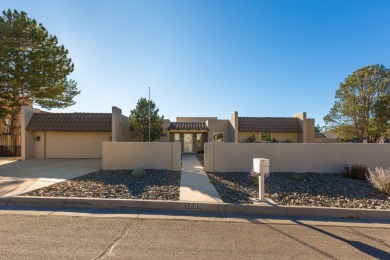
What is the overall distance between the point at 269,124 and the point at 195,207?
18241 millimetres

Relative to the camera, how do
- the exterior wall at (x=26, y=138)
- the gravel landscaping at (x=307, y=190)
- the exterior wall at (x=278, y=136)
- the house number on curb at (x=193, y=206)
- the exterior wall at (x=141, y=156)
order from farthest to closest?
the exterior wall at (x=278, y=136) < the exterior wall at (x=26, y=138) < the exterior wall at (x=141, y=156) < the gravel landscaping at (x=307, y=190) < the house number on curb at (x=193, y=206)

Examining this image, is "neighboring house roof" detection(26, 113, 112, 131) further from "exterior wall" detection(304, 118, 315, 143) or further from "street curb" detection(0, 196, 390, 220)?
"exterior wall" detection(304, 118, 315, 143)

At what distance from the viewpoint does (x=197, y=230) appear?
437 centimetres

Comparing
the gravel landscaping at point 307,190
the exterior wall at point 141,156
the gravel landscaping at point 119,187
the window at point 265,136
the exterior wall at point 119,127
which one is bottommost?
the gravel landscaping at point 307,190

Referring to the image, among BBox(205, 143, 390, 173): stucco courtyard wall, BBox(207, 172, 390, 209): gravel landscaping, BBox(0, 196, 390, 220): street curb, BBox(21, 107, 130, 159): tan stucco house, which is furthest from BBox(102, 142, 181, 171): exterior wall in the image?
BBox(21, 107, 130, 159): tan stucco house

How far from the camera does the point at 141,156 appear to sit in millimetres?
10906

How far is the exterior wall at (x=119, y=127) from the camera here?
15844 mm

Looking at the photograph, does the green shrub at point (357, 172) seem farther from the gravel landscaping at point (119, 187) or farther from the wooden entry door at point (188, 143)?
the wooden entry door at point (188, 143)

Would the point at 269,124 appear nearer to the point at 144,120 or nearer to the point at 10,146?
the point at 144,120

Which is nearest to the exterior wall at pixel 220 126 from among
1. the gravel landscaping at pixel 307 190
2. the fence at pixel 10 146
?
the gravel landscaping at pixel 307 190

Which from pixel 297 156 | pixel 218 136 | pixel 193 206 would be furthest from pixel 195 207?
pixel 218 136

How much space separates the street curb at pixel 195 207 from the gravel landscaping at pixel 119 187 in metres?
Answer: 0.43

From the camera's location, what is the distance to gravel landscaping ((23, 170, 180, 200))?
6.38 metres

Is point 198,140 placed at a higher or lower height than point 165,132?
lower
